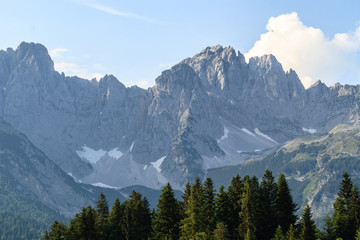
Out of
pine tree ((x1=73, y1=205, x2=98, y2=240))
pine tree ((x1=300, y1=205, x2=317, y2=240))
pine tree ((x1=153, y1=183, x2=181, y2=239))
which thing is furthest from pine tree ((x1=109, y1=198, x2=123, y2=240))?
pine tree ((x1=300, y1=205, x2=317, y2=240))

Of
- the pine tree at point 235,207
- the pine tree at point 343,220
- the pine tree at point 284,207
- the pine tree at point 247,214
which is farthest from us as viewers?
the pine tree at point 284,207

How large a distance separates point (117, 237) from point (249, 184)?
30.1 metres

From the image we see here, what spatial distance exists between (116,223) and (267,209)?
31566 mm

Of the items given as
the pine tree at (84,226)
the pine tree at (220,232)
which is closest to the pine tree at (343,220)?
the pine tree at (220,232)

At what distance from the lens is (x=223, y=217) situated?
102 m

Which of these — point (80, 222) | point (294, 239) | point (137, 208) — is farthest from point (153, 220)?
point (294, 239)

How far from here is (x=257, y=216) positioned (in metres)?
99.2

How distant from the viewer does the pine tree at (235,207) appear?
330ft

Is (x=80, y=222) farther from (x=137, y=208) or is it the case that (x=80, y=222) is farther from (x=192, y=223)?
(x=192, y=223)

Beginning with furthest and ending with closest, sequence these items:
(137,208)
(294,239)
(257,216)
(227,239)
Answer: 1. (137,208)
2. (257,216)
3. (227,239)
4. (294,239)

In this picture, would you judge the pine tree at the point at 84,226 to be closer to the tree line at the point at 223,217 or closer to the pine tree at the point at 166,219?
the tree line at the point at 223,217

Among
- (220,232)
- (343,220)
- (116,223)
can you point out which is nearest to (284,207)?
(343,220)

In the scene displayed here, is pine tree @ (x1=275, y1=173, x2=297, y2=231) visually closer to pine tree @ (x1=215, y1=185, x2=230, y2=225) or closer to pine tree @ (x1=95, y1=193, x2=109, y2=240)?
pine tree @ (x1=215, y1=185, x2=230, y2=225)

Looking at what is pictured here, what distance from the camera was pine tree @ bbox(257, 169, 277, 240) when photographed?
101m
